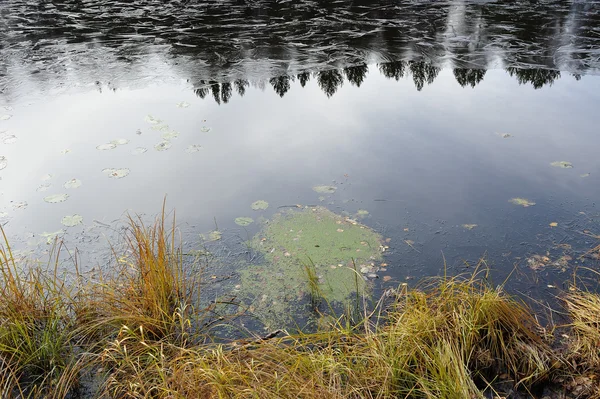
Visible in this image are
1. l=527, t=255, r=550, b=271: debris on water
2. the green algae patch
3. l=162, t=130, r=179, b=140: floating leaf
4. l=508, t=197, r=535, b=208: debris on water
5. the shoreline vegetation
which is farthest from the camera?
l=162, t=130, r=179, b=140: floating leaf

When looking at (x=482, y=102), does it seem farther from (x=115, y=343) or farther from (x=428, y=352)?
(x=115, y=343)

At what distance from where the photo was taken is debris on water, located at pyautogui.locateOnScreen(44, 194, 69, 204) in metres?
4.34

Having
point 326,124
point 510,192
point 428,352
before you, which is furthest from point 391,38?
point 428,352

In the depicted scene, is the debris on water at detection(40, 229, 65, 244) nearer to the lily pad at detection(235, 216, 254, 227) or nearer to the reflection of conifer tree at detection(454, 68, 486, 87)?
the lily pad at detection(235, 216, 254, 227)

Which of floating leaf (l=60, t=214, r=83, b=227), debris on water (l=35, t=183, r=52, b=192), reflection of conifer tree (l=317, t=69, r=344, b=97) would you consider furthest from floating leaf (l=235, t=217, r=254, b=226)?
reflection of conifer tree (l=317, t=69, r=344, b=97)

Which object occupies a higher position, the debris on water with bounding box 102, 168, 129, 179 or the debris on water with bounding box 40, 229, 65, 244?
the debris on water with bounding box 102, 168, 129, 179

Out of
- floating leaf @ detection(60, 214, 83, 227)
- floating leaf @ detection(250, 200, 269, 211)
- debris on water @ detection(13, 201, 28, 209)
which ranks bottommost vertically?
floating leaf @ detection(250, 200, 269, 211)

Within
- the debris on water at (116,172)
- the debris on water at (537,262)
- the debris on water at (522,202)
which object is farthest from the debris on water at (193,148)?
the debris on water at (537,262)

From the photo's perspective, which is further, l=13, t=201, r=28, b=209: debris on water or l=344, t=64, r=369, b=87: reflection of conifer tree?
l=344, t=64, r=369, b=87: reflection of conifer tree

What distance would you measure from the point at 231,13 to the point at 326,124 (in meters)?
4.98

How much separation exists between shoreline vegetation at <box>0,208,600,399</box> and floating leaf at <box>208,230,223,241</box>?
2.79ft

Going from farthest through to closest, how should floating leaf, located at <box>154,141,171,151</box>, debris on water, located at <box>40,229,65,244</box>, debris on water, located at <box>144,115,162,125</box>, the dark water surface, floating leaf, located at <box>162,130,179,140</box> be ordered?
debris on water, located at <box>144,115,162,125</box> < floating leaf, located at <box>162,130,179,140</box> < floating leaf, located at <box>154,141,171,151</box> < the dark water surface < debris on water, located at <box>40,229,65,244</box>

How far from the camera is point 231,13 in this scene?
9.55 metres

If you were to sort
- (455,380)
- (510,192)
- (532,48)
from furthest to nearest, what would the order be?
(532,48) < (510,192) < (455,380)
